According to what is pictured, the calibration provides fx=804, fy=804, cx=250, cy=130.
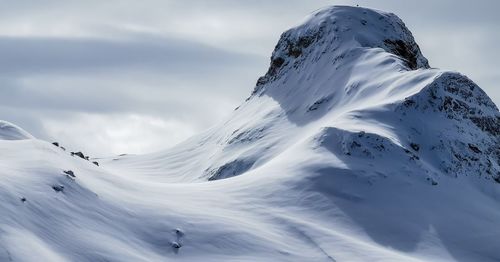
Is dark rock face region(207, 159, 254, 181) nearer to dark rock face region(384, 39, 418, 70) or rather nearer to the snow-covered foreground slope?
the snow-covered foreground slope

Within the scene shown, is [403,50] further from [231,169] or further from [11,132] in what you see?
[11,132]

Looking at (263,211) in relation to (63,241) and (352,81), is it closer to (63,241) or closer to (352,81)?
(63,241)

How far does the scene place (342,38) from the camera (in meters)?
62.0

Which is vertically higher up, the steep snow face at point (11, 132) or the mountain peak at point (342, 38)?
the mountain peak at point (342, 38)

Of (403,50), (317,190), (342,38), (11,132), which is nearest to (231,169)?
(342,38)

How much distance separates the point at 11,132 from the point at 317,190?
1792 cm

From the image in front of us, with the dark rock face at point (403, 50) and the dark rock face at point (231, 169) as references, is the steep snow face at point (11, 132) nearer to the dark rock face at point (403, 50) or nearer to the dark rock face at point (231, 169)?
the dark rock face at point (231, 169)

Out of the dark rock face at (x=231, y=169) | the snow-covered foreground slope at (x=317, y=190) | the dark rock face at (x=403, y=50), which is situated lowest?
the snow-covered foreground slope at (x=317, y=190)

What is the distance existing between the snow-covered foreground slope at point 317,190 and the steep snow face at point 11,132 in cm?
19

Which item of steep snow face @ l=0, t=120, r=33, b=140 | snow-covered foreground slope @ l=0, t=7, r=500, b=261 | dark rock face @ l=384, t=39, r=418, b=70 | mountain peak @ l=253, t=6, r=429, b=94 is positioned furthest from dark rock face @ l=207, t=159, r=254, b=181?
dark rock face @ l=384, t=39, r=418, b=70

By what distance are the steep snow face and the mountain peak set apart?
2533cm

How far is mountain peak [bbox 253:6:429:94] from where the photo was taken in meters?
61.8

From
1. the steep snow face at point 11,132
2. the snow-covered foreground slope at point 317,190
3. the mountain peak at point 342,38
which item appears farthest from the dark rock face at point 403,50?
the steep snow face at point 11,132

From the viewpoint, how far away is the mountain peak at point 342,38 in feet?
203
